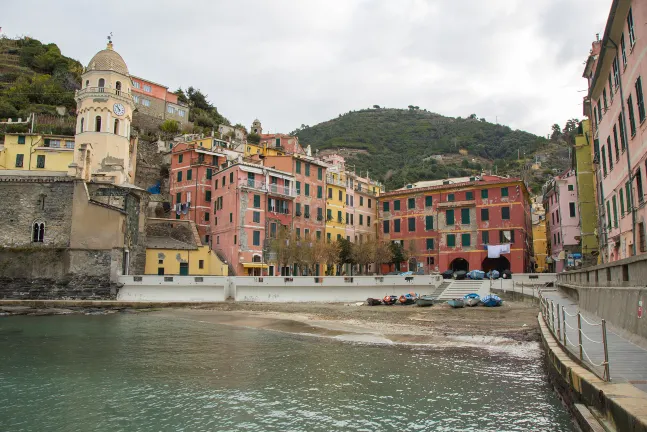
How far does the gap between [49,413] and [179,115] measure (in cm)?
8769

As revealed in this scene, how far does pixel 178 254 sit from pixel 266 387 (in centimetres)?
3809

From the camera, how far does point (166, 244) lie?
50344 mm

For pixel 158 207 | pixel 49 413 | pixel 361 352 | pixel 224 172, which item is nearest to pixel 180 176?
pixel 158 207

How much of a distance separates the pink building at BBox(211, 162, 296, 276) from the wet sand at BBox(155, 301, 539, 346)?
10739 millimetres

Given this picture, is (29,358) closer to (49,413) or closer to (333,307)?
(49,413)

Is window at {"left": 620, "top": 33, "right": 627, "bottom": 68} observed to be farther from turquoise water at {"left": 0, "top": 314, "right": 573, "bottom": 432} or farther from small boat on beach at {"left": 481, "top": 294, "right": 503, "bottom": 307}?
small boat on beach at {"left": 481, "top": 294, "right": 503, "bottom": 307}

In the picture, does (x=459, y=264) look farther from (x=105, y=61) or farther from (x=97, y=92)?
(x=105, y=61)

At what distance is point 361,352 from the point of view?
66.3 ft

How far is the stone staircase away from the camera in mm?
39438

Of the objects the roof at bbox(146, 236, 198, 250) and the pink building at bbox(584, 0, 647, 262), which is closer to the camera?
the pink building at bbox(584, 0, 647, 262)

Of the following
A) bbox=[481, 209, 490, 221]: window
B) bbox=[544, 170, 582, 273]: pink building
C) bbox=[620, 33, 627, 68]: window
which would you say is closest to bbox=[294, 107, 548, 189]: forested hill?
bbox=[481, 209, 490, 221]: window

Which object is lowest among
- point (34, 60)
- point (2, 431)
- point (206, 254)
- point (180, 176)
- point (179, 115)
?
point (2, 431)

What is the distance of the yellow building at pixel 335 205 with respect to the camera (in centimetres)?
6050

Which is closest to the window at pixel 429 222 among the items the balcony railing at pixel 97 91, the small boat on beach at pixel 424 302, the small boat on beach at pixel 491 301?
the small boat on beach at pixel 424 302
